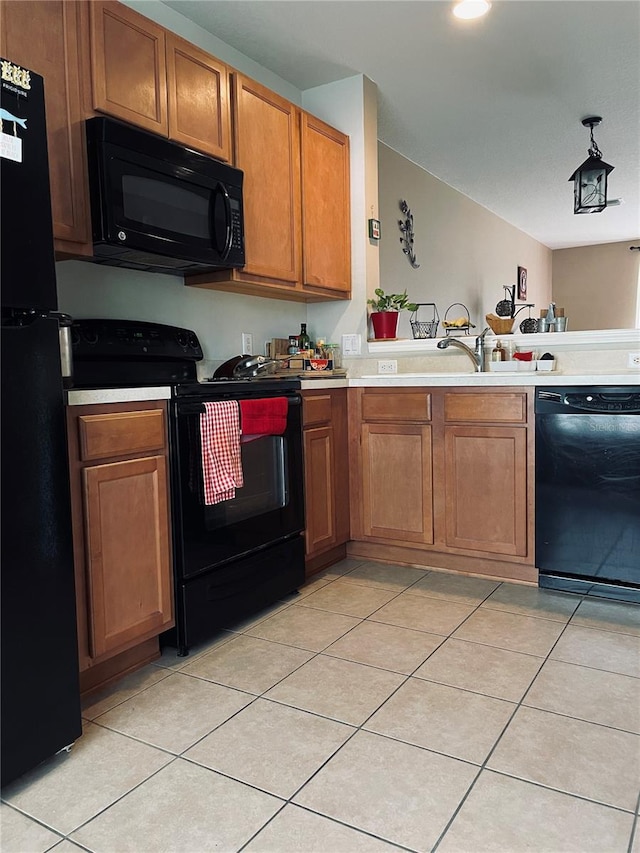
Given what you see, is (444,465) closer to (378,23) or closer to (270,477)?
(270,477)

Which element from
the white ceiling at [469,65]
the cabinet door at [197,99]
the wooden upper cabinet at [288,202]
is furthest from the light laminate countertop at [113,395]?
the white ceiling at [469,65]

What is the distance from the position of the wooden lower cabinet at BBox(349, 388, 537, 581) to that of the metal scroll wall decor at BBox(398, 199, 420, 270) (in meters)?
1.81

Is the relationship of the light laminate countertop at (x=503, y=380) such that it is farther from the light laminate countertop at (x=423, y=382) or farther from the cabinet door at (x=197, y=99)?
the cabinet door at (x=197, y=99)

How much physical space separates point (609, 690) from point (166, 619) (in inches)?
53.9

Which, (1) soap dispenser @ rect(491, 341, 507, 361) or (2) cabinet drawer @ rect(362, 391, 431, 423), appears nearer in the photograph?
(2) cabinet drawer @ rect(362, 391, 431, 423)

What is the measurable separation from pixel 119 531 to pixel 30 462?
1.59ft

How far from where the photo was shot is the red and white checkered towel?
2188mm

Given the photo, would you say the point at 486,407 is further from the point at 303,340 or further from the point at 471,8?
the point at 471,8

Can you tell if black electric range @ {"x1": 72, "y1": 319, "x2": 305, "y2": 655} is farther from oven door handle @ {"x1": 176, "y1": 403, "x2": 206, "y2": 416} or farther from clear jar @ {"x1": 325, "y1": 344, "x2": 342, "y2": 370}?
clear jar @ {"x1": 325, "y1": 344, "x2": 342, "y2": 370}

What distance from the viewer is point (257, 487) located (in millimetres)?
2502

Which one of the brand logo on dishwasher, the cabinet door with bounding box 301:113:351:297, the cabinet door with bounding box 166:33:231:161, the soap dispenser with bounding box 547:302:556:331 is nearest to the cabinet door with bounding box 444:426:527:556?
the brand logo on dishwasher

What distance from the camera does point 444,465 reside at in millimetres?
2961

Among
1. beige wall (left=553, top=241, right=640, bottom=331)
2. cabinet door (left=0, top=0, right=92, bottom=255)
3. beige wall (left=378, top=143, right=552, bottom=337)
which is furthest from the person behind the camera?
beige wall (left=553, top=241, right=640, bottom=331)

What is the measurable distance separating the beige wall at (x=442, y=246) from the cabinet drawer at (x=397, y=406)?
1404 millimetres
